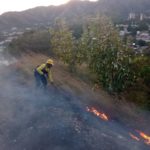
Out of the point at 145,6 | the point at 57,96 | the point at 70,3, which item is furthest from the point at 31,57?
the point at 145,6

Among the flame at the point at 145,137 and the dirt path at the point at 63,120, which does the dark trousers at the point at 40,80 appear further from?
the flame at the point at 145,137

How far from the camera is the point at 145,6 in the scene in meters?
136

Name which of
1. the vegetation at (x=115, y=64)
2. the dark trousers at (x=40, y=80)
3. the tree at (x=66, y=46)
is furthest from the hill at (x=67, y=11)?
the dark trousers at (x=40, y=80)

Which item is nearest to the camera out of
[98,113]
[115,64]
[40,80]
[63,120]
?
[63,120]

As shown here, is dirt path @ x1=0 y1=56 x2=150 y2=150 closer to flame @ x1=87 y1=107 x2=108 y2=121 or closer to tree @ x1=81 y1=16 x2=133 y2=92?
flame @ x1=87 y1=107 x2=108 y2=121

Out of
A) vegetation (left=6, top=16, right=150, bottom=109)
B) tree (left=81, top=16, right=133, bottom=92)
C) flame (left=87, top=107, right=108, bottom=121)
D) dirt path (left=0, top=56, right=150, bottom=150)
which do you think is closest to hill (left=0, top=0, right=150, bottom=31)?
vegetation (left=6, top=16, right=150, bottom=109)

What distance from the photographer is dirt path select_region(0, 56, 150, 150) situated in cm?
1216

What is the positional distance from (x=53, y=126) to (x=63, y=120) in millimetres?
653

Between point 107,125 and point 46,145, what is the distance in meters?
3.70

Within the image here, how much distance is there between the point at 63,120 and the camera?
13.7 meters

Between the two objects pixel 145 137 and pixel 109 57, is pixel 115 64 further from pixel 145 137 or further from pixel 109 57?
pixel 145 137

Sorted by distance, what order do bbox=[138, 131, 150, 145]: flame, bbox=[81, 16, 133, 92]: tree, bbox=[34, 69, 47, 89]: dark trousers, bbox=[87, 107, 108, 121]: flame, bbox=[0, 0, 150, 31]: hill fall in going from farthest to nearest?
bbox=[0, 0, 150, 31]: hill
bbox=[34, 69, 47, 89]: dark trousers
bbox=[81, 16, 133, 92]: tree
bbox=[87, 107, 108, 121]: flame
bbox=[138, 131, 150, 145]: flame

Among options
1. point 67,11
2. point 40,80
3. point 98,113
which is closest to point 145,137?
point 98,113

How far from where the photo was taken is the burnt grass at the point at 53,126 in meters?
12.1
